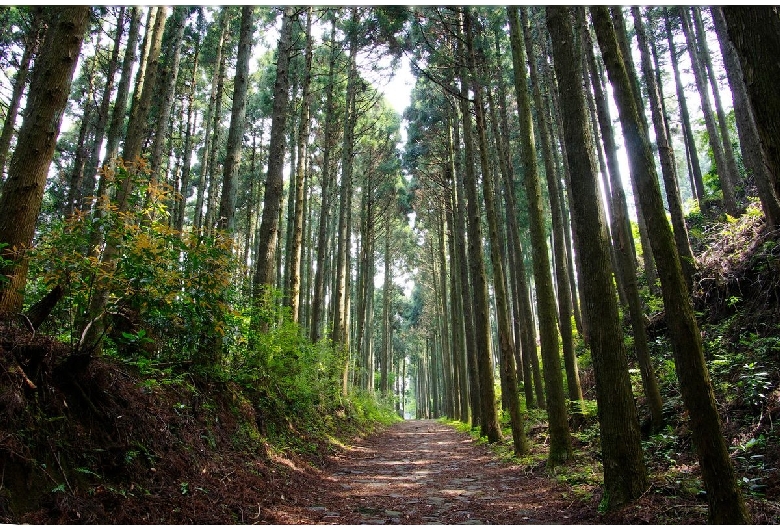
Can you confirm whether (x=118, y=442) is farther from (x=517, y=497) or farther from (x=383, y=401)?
(x=383, y=401)

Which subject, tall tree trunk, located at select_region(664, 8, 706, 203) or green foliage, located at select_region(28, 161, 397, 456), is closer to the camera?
green foliage, located at select_region(28, 161, 397, 456)

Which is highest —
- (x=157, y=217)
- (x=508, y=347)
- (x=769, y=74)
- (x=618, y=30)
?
(x=618, y=30)

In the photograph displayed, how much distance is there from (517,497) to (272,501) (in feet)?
10.1

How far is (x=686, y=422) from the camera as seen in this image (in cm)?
636

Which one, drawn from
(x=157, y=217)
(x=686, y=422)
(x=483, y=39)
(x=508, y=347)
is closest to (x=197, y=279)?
(x=157, y=217)

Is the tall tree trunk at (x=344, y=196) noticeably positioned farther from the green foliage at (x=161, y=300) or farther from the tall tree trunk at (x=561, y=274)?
the tall tree trunk at (x=561, y=274)

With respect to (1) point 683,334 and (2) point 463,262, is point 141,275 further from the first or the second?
(2) point 463,262

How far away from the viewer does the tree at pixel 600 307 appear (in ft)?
14.7

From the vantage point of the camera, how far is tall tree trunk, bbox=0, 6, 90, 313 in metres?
3.96

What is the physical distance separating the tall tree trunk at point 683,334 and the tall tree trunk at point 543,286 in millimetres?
3633

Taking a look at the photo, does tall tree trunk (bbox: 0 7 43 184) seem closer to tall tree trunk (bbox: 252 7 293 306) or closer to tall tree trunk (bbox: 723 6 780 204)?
tall tree trunk (bbox: 252 7 293 306)

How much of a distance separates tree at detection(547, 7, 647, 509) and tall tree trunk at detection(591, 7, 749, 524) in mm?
673

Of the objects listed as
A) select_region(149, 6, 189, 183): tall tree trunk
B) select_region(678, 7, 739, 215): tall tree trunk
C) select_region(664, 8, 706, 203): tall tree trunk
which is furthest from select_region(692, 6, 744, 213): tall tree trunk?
select_region(149, 6, 189, 183): tall tree trunk

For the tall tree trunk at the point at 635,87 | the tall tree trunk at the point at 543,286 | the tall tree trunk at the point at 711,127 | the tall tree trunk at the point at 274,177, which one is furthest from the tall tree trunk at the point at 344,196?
the tall tree trunk at the point at 711,127
